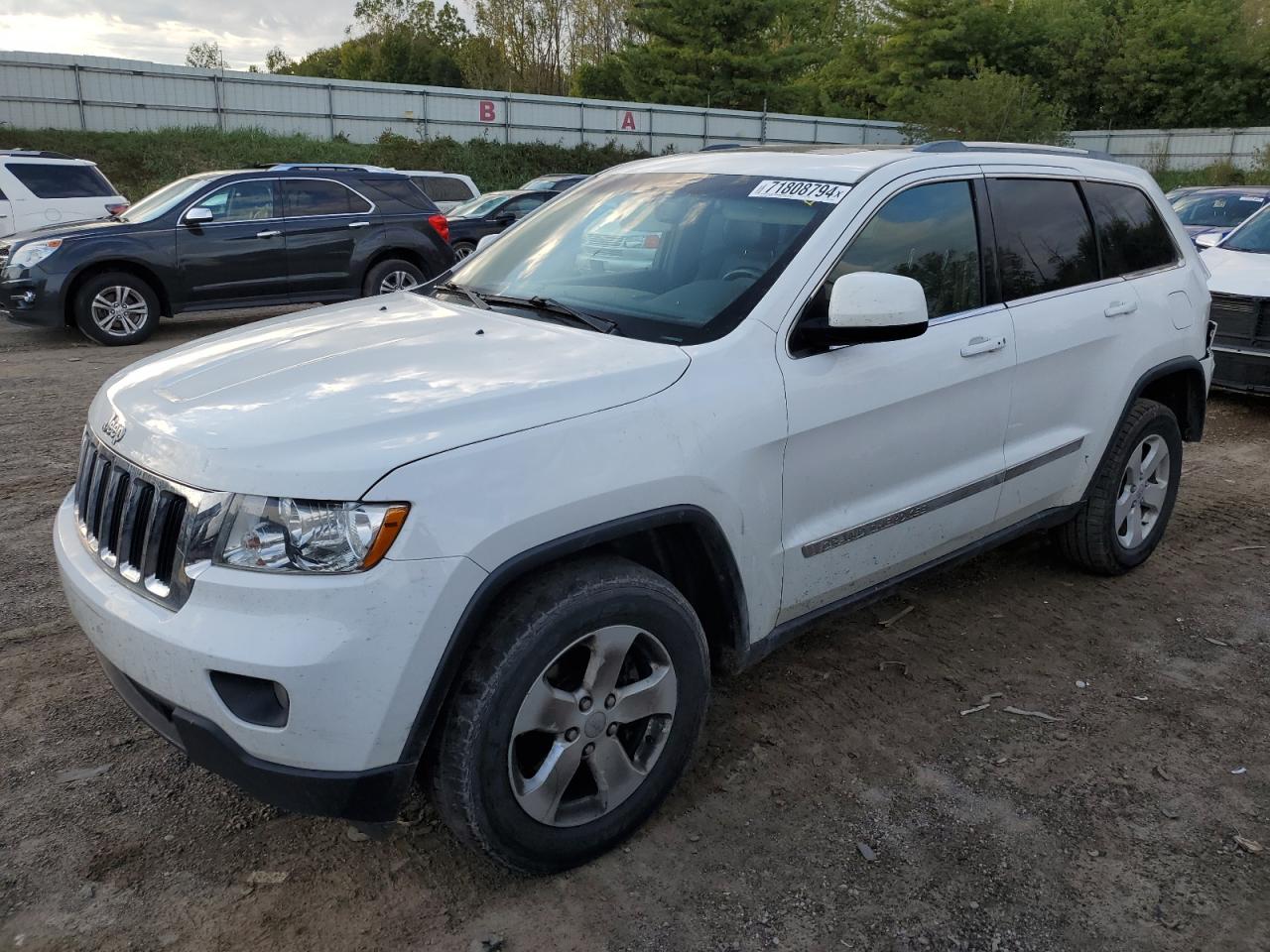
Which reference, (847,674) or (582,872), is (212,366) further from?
(847,674)

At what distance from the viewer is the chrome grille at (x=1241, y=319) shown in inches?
290

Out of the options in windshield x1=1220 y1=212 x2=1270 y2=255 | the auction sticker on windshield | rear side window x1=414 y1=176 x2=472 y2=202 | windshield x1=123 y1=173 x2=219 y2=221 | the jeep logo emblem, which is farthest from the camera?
rear side window x1=414 y1=176 x2=472 y2=202

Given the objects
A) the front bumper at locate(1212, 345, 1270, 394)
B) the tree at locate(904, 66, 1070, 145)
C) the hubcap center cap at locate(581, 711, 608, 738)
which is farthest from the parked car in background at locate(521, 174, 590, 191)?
the tree at locate(904, 66, 1070, 145)

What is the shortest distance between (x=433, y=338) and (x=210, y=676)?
3.96 feet

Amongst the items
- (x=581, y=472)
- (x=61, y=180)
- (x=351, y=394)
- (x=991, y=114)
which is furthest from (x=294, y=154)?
(x=581, y=472)

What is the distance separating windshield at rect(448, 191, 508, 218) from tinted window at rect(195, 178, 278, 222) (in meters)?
5.36

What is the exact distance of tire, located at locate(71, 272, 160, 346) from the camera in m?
10.1

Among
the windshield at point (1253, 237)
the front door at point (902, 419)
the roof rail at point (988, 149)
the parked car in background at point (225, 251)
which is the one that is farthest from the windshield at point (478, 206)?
the front door at point (902, 419)

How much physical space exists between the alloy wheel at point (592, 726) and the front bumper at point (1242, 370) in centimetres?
636

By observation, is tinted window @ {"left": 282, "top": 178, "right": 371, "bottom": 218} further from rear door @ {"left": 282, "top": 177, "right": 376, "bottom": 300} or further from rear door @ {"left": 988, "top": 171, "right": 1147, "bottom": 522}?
rear door @ {"left": 988, "top": 171, "right": 1147, "bottom": 522}

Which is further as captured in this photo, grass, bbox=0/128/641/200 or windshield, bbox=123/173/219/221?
grass, bbox=0/128/641/200

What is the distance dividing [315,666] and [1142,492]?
388 centimetres

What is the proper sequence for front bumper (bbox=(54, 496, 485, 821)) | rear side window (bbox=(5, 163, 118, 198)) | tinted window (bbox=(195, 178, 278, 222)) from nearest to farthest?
1. front bumper (bbox=(54, 496, 485, 821))
2. tinted window (bbox=(195, 178, 278, 222))
3. rear side window (bbox=(5, 163, 118, 198))

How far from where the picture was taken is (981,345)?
3.49 meters
